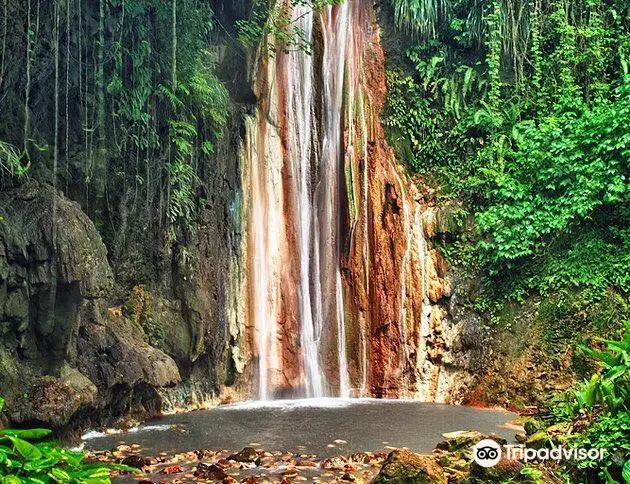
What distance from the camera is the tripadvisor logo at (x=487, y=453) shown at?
231 inches

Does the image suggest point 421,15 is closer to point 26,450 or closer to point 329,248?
point 329,248

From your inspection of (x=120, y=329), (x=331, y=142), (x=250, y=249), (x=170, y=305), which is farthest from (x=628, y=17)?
(x=120, y=329)

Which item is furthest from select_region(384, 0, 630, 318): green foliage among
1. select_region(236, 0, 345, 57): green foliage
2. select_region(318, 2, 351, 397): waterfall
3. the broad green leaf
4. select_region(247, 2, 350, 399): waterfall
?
the broad green leaf

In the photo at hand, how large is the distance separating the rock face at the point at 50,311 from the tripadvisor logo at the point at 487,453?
4325mm

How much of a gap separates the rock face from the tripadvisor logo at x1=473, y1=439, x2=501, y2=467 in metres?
4.33

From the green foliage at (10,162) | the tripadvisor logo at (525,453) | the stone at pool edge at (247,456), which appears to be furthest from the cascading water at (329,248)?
the tripadvisor logo at (525,453)

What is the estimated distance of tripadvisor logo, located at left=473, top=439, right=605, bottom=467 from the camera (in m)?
5.84

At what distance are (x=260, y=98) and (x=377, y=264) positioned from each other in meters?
4.20

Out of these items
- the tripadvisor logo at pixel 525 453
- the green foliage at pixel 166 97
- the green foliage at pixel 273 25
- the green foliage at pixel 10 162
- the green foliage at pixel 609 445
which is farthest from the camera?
the green foliage at pixel 273 25

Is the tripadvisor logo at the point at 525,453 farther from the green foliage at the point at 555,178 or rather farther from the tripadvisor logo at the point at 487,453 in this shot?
the green foliage at the point at 555,178

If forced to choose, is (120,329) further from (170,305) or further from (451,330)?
(451,330)

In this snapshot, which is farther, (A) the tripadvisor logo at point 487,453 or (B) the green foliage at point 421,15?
(B) the green foliage at point 421,15

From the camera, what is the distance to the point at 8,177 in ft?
25.5

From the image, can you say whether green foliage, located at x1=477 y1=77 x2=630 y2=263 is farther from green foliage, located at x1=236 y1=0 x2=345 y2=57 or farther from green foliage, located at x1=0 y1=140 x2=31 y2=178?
green foliage, located at x1=0 y1=140 x2=31 y2=178
